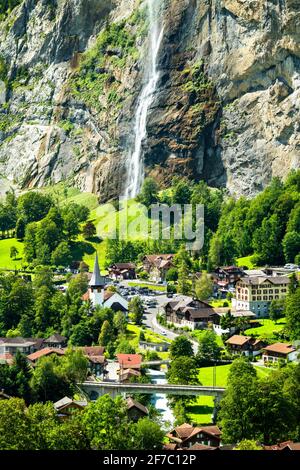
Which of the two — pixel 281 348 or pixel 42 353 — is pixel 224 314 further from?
pixel 42 353

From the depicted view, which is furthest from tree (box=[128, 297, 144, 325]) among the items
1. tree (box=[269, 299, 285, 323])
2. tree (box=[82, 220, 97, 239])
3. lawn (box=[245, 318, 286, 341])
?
tree (box=[82, 220, 97, 239])

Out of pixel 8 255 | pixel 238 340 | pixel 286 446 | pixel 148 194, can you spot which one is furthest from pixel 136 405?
pixel 148 194

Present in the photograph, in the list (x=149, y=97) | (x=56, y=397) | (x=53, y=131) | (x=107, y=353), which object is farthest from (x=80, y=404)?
(x=53, y=131)

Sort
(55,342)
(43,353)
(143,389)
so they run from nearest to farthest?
(143,389) → (43,353) → (55,342)

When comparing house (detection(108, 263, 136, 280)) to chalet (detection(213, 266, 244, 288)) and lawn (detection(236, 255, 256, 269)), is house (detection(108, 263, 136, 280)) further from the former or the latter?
lawn (detection(236, 255, 256, 269))

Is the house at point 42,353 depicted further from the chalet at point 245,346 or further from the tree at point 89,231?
the tree at point 89,231

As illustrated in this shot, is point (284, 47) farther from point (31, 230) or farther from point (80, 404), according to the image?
point (80, 404)
